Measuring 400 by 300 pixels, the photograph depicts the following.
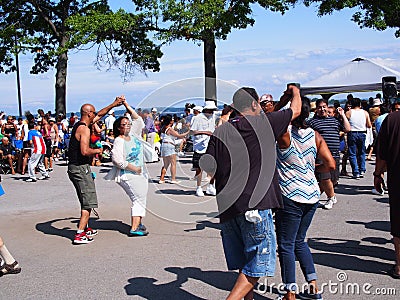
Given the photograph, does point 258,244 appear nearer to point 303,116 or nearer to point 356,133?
point 303,116

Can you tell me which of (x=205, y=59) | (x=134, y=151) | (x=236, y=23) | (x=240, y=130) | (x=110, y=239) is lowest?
(x=110, y=239)

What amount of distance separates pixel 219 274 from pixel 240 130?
2.18 m

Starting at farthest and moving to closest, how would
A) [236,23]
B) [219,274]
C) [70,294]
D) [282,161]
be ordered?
[236,23], [219,274], [70,294], [282,161]

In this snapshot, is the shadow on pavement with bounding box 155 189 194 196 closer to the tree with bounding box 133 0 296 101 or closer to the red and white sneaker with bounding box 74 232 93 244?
the red and white sneaker with bounding box 74 232 93 244

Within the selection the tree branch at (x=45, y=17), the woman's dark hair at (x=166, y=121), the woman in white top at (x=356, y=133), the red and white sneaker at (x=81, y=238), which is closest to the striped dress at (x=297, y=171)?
the woman's dark hair at (x=166, y=121)

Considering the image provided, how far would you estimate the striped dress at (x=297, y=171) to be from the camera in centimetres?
463

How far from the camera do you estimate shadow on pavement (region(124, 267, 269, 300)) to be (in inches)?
202

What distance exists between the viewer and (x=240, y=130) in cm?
407

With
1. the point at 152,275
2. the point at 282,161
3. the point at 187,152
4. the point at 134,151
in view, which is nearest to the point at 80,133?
the point at 134,151

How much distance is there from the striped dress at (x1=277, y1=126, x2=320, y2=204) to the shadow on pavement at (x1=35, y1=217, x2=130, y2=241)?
3.73 meters

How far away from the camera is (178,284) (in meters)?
5.39

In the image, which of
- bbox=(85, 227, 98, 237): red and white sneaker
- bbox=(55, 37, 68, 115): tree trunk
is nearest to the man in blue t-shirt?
bbox=(85, 227, 98, 237): red and white sneaker

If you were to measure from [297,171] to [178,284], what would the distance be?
179 centimetres

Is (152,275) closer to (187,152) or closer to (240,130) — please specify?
(240,130)
